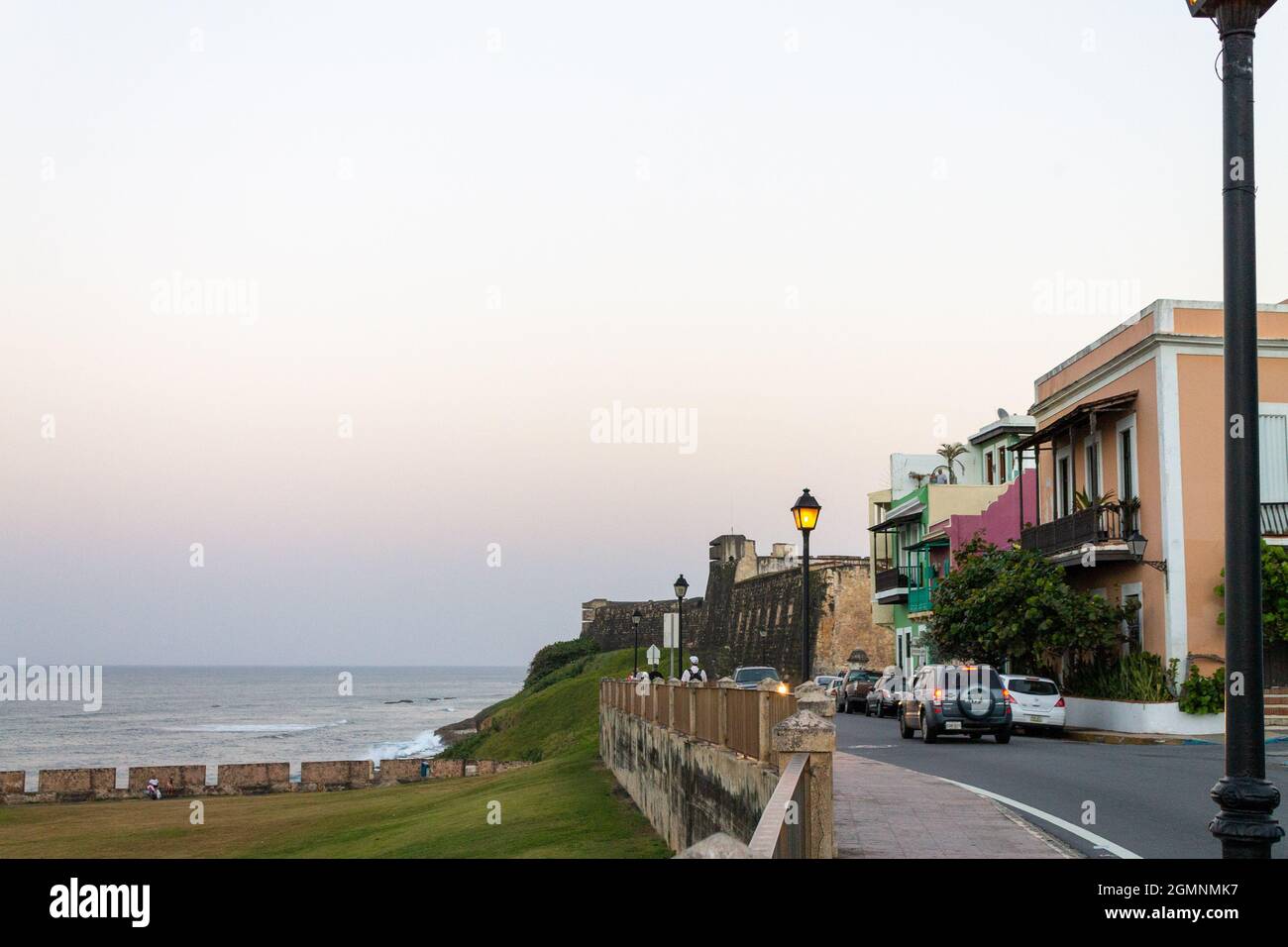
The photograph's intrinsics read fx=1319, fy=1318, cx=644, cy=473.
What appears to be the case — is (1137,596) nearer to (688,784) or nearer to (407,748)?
(688,784)

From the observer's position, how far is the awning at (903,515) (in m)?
54.4

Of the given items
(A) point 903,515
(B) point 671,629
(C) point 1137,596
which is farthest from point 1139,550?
(A) point 903,515

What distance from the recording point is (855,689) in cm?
4478

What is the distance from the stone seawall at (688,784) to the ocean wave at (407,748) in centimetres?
6354

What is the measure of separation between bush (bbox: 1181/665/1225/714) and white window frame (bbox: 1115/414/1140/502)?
16.4 feet

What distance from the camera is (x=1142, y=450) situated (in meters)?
31.9

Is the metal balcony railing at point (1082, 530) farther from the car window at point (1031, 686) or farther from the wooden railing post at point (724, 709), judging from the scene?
the wooden railing post at point (724, 709)

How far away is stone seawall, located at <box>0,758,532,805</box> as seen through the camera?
155 ft

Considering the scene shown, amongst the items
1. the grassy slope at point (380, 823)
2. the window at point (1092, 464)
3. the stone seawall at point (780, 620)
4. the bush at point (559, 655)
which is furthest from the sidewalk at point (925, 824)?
the bush at point (559, 655)

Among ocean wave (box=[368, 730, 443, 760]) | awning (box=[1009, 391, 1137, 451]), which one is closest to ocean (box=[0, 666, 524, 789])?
ocean wave (box=[368, 730, 443, 760])

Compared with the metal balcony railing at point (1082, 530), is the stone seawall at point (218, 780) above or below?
below
